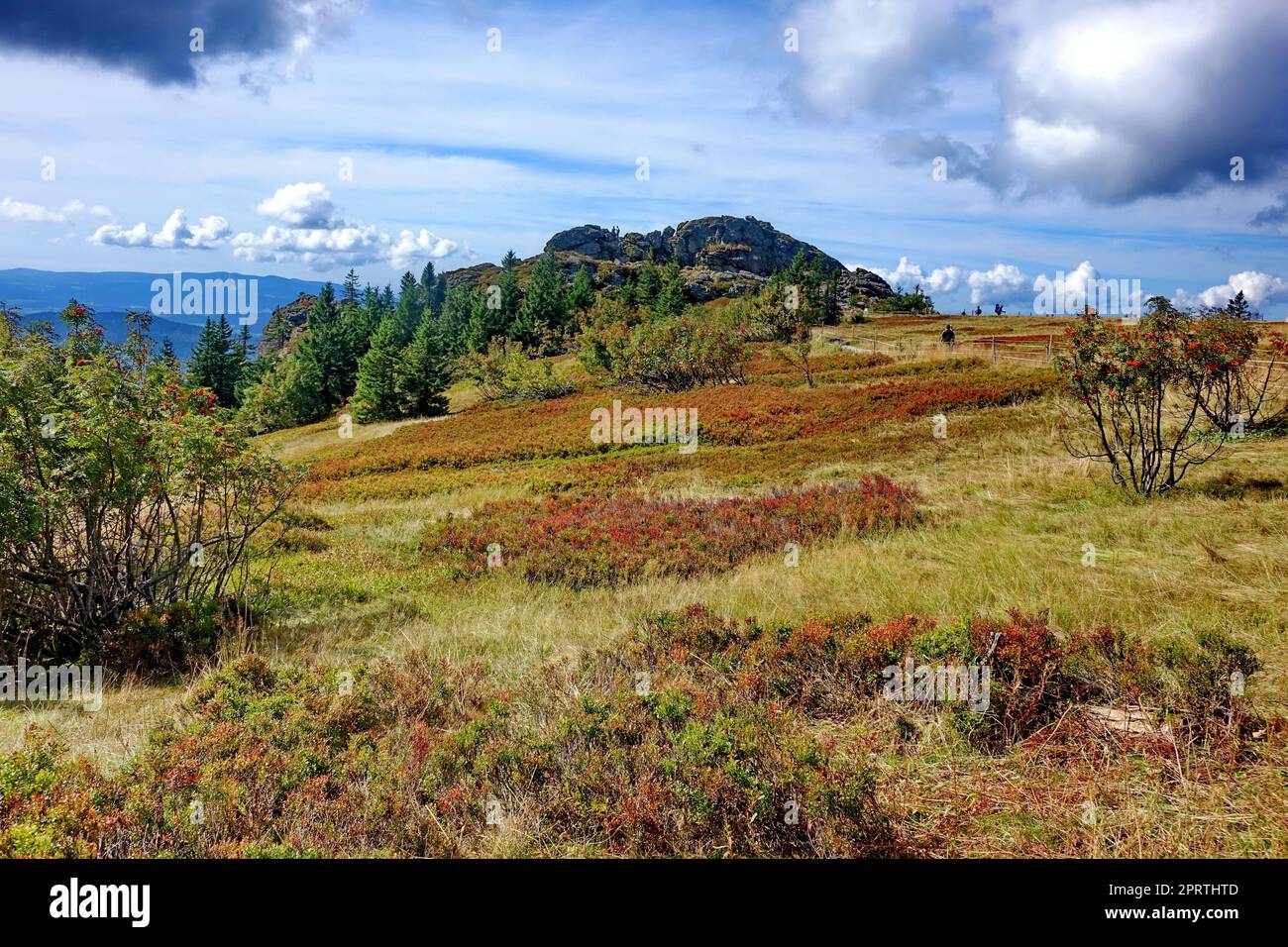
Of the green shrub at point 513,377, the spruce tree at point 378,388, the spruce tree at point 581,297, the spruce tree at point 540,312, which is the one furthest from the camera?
the spruce tree at point 581,297

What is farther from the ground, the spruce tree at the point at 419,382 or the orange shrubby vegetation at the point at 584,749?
the spruce tree at the point at 419,382

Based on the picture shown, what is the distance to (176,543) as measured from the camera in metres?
8.82

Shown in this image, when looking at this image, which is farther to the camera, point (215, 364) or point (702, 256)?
point (702, 256)

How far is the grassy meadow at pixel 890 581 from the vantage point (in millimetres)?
3789

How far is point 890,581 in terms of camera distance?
338 inches

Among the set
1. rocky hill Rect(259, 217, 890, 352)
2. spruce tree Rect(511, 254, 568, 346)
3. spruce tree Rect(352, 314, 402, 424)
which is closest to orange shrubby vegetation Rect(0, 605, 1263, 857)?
spruce tree Rect(352, 314, 402, 424)

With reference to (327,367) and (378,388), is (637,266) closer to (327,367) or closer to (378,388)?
(327,367)

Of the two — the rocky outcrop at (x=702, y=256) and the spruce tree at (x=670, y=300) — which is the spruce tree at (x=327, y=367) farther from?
the rocky outcrop at (x=702, y=256)

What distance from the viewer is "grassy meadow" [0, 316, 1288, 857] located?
3.79 m

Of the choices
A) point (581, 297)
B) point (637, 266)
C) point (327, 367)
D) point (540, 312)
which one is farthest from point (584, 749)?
point (637, 266)

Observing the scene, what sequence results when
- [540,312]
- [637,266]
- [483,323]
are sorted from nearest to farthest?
[483,323] → [540,312] → [637,266]

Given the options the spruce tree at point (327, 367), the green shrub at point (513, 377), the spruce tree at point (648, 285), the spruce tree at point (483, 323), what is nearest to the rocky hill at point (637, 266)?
the spruce tree at point (648, 285)

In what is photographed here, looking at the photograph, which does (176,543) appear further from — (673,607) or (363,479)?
(363,479)

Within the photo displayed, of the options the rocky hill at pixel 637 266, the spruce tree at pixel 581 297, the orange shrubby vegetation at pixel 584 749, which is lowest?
the orange shrubby vegetation at pixel 584 749
